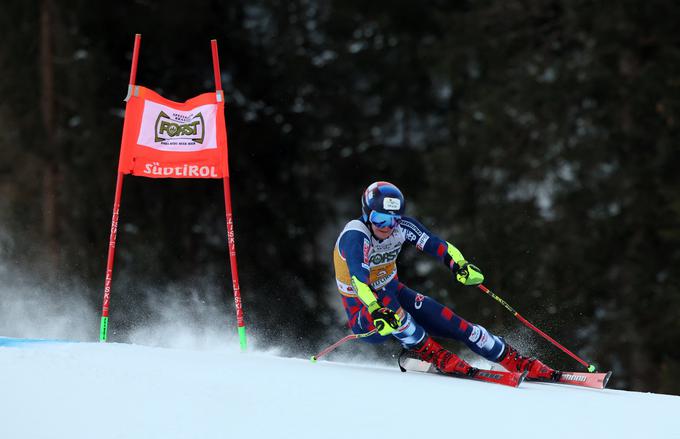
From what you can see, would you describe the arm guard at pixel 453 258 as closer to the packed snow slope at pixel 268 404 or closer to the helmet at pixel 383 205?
the helmet at pixel 383 205

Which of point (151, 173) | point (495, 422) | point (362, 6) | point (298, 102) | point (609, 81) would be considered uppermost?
point (362, 6)

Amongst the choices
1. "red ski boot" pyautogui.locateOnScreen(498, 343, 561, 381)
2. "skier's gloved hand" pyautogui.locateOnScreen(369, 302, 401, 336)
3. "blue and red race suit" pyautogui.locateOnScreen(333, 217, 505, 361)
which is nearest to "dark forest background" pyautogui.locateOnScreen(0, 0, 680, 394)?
"red ski boot" pyautogui.locateOnScreen(498, 343, 561, 381)

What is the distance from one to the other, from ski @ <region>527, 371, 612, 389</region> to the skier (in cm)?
5

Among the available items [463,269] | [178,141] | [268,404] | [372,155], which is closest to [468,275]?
[463,269]

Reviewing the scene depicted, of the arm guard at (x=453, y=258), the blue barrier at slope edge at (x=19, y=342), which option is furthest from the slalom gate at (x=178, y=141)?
the arm guard at (x=453, y=258)

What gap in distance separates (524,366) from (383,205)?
1387 mm

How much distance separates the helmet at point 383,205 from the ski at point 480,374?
1.05 metres

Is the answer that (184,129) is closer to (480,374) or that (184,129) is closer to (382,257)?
(382,257)

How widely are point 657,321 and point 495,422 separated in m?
9.45

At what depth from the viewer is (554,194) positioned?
13820mm

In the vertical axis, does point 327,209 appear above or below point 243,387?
above

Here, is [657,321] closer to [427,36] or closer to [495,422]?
[427,36]

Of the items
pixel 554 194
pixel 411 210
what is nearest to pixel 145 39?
pixel 411 210

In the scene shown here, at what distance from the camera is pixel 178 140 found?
7.04m
